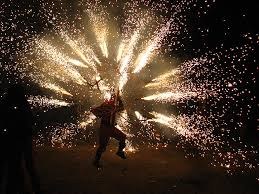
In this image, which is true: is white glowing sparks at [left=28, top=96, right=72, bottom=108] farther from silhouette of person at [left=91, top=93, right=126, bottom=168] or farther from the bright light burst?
silhouette of person at [left=91, top=93, right=126, bottom=168]

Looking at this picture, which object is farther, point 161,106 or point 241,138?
point 161,106

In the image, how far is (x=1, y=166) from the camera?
7.34 metres

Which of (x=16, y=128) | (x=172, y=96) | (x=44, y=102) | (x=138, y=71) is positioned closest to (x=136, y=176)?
(x=16, y=128)

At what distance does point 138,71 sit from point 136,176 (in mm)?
10210

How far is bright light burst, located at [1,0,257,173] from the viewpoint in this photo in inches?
707

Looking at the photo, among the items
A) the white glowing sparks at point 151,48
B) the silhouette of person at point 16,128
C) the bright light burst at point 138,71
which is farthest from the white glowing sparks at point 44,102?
the silhouette of person at point 16,128

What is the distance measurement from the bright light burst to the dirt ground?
4566 millimetres

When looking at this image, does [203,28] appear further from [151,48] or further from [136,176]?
[136,176]

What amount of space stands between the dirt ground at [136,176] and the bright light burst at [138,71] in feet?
15.0

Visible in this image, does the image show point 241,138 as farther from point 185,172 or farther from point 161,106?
point 185,172

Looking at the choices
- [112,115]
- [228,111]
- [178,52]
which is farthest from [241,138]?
[112,115]

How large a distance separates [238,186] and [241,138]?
9.37 metres

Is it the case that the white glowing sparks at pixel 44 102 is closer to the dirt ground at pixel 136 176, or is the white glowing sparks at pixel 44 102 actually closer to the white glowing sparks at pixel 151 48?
the white glowing sparks at pixel 151 48

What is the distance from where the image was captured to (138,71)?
1945cm
